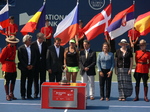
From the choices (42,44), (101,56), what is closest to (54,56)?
(42,44)

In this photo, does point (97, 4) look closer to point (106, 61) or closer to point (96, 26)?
point (96, 26)

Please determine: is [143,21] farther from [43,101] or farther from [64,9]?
[64,9]

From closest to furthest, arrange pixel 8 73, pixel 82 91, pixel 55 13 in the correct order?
pixel 82 91 → pixel 8 73 → pixel 55 13

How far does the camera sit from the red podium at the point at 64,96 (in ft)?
36.1

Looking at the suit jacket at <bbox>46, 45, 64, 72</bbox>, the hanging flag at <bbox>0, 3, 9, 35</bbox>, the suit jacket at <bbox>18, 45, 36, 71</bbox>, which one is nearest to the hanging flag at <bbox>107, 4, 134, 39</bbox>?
the suit jacket at <bbox>46, 45, 64, 72</bbox>

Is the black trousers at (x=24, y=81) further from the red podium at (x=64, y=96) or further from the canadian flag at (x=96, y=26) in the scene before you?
the canadian flag at (x=96, y=26)

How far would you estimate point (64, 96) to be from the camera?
11.0m

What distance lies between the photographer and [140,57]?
12180 millimetres

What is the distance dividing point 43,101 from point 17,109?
708 millimetres

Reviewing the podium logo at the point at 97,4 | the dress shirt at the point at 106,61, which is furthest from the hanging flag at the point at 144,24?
the podium logo at the point at 97,4

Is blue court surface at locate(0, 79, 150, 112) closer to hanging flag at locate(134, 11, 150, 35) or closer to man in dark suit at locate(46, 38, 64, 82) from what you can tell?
man in dark suit at locate(46, 38, 64, 82)

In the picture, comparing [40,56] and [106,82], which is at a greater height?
[40,56]

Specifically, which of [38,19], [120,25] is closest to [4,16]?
[38,19]

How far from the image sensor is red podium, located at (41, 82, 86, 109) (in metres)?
11.0
